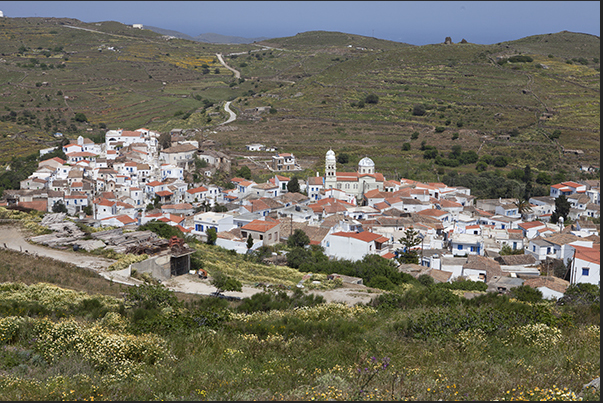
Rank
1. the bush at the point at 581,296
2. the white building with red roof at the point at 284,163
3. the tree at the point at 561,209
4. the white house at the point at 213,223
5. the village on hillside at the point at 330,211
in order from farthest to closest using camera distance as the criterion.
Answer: the white building with red roof at the point at 284,163, the tree at the point at 561,209, the white house at the point at 213,223, the village on hillside at the point at 330,211, the bush at the point at 581,296

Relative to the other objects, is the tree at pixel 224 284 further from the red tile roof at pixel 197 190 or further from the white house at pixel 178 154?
the white house at pixel 178 154

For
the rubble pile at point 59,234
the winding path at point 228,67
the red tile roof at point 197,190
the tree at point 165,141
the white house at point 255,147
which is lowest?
the red tile roof at point 197,190

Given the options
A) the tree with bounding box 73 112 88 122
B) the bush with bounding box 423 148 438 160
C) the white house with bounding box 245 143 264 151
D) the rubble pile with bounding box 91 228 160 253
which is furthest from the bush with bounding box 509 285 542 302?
the tree with bounding box 73 112 88 122

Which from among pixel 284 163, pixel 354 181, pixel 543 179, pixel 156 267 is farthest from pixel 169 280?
pixel 543 179

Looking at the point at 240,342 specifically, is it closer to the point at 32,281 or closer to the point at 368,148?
the point at 32,281

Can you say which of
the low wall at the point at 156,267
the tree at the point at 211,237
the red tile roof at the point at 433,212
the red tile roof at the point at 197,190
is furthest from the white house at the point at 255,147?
the low wall at the point at 156,267

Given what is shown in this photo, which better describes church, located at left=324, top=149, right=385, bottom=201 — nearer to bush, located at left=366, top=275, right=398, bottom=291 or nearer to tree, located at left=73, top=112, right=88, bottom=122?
bush, located at left=366, top=275, right=398, bottom=291
